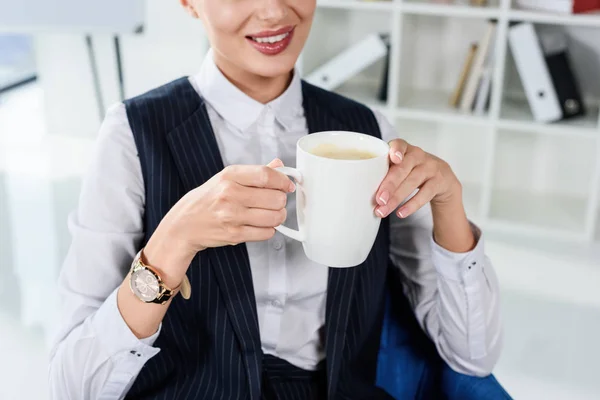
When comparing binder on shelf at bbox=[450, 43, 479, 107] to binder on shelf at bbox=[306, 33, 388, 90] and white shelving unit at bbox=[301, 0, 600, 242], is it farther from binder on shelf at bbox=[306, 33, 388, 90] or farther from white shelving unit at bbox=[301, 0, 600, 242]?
binder on shelf at bbox=[306, 33, 388, 90]

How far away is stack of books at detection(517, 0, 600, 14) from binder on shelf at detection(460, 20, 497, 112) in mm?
165

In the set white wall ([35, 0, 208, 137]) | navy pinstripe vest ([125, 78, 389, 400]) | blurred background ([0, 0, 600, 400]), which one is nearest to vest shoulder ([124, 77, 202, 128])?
navy pinstripe vest ([125, 78, 389, 400])

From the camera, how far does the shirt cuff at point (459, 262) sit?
121 centimetres

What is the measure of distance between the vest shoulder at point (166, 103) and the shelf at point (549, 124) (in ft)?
6.80

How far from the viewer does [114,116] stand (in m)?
1.25

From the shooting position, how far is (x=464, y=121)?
3227 millimetres

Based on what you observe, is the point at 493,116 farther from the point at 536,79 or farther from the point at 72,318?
the point at 72,318

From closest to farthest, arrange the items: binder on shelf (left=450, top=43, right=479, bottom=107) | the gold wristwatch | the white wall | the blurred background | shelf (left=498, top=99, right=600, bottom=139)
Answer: the gold wristwatch < the blurred background < shelf (left=498, top=99, right=600, bottom=139) < binder on shelf (left=450, top=43, right=479, bottom=107) < the white wall

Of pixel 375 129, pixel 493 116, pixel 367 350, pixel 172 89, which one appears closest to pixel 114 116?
pixel 172 89

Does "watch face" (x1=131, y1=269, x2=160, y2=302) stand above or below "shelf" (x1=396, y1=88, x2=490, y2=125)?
below

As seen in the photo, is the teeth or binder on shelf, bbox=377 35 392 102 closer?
the teeth

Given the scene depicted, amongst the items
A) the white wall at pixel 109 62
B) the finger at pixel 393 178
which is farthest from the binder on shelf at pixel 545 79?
the finger at pixel 393 178

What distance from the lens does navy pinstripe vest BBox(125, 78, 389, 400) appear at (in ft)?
3.92

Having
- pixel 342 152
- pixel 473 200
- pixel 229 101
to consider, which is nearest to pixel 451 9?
pixel 473 200
